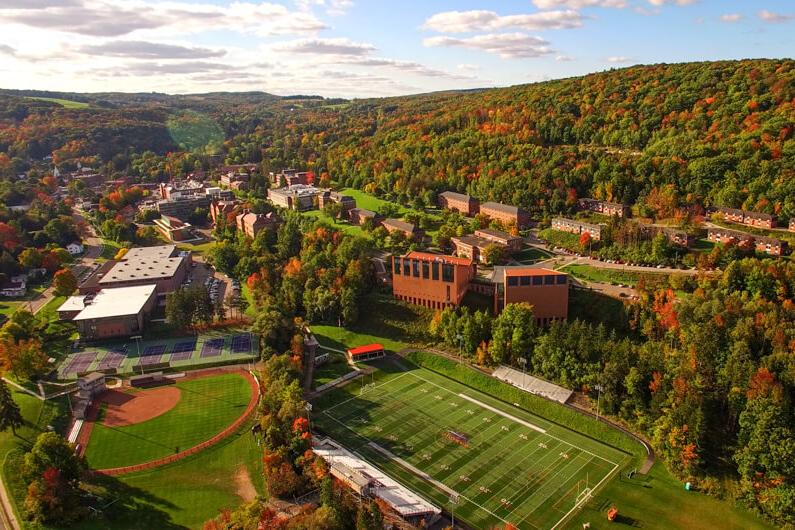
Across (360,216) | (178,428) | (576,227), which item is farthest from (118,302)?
(576,227)

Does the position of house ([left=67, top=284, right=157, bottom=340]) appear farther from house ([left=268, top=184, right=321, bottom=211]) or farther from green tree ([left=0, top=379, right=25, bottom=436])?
house ([left=268, top=184, right=321, bottom=211])

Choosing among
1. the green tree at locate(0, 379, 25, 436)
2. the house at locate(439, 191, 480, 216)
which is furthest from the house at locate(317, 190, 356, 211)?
the green tree at locate(0, 379, 25, 436)

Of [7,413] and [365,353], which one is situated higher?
[7,413]

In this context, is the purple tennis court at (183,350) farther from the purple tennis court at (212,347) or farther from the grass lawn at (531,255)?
the grass lawn at (531,255)

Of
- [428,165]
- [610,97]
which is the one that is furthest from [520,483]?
[610,97]

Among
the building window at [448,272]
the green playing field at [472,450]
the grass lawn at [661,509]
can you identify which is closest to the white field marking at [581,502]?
the green playing field at [472,450]

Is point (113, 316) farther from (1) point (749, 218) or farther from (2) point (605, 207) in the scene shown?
(1) point (749, 218)

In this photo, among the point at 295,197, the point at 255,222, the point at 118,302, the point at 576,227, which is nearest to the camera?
the point at 118,302
